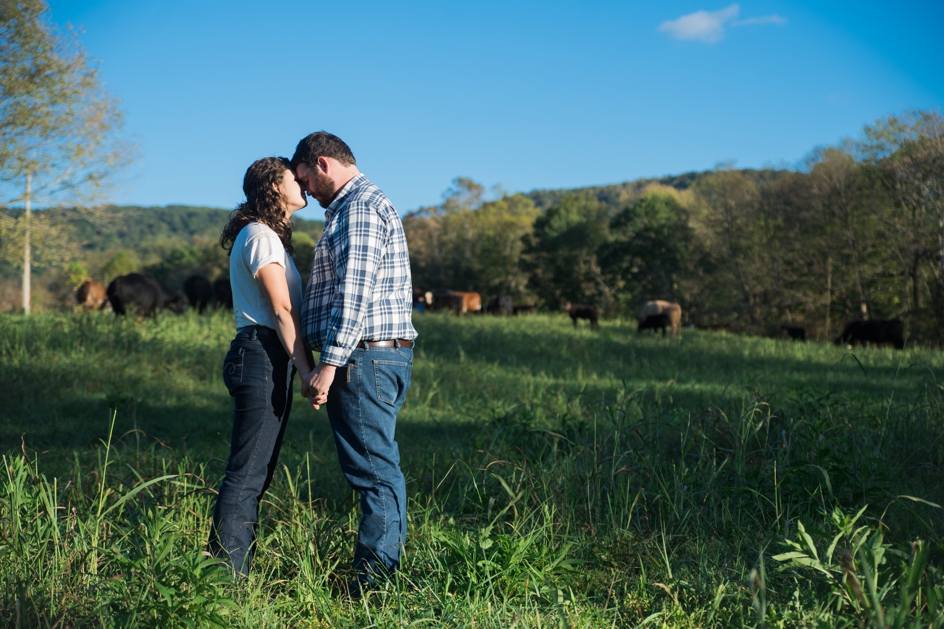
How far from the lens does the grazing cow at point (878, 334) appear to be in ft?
66.8

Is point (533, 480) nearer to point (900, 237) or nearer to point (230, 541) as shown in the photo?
point (230, 541)

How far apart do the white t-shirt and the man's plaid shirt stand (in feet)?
0.57

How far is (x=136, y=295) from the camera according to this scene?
14.5 meters

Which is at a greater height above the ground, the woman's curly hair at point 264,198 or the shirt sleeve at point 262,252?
the woman's curly hair at point 264,198

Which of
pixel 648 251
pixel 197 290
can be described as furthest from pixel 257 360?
pixel 648 251

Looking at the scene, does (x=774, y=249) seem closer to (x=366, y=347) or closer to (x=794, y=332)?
(x=794, y=332)

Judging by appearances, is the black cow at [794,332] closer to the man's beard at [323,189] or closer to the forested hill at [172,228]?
the man's beard at [323,189]

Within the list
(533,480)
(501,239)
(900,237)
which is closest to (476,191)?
(501,239)

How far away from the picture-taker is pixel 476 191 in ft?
226

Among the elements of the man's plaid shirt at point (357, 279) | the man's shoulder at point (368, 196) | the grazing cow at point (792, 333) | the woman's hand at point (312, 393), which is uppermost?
the man's shoulder at point (368, 196)

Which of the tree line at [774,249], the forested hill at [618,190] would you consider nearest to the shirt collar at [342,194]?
the tree line at [774,249]

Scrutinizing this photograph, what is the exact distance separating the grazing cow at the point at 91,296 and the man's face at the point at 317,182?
62.6ft

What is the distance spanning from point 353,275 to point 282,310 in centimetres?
41

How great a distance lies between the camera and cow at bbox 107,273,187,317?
14188 mm
